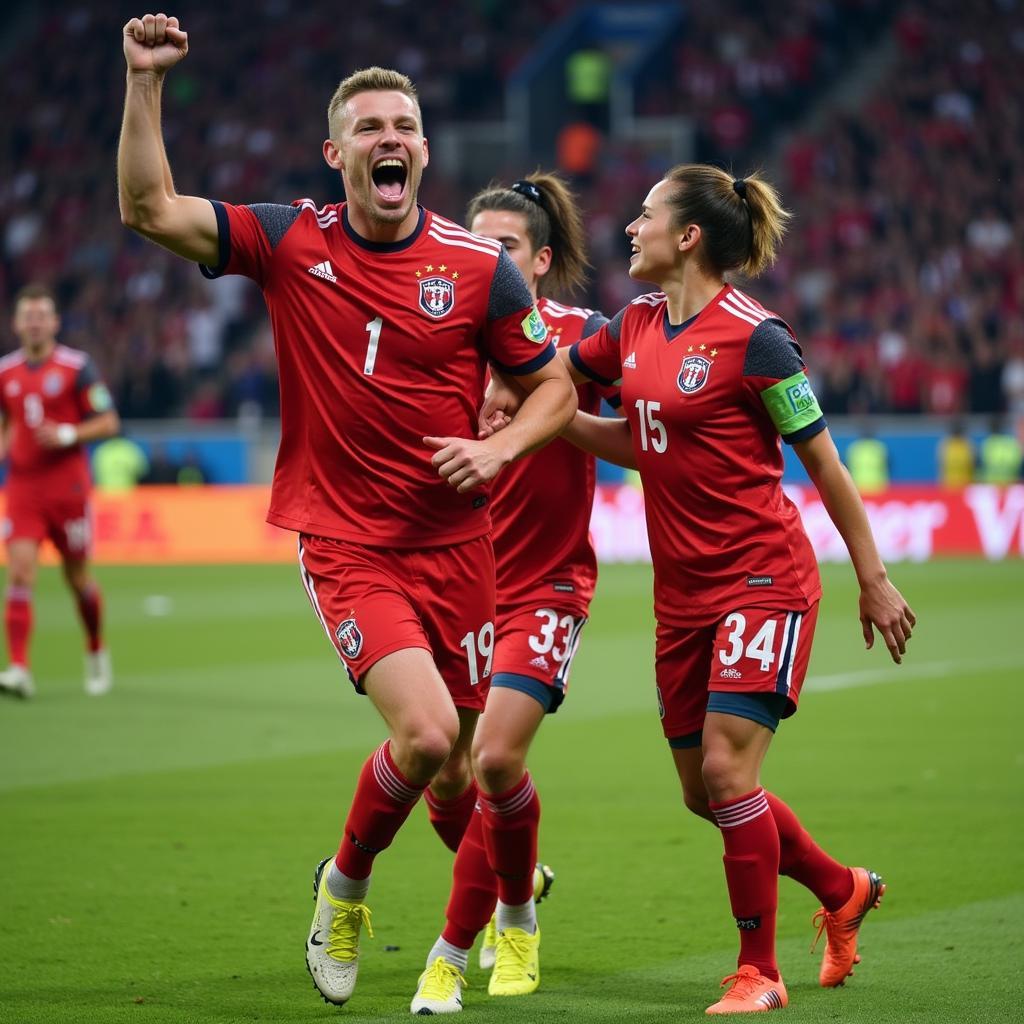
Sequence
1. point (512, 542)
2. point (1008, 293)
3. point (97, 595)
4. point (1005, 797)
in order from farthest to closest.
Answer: point (1008, 293), point (97, 595), point (1005, 797), point (512, 542)

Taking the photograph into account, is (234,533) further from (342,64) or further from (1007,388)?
(342,64)

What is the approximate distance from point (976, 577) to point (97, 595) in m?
11.1

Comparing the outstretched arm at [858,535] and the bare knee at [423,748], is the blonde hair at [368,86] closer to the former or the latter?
the outstretched arm at [858,535]

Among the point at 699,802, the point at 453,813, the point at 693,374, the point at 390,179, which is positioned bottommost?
the point at 453,813

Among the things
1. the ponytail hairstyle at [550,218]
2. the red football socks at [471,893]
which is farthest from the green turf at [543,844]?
the ponytail hairstyle at [550,218]

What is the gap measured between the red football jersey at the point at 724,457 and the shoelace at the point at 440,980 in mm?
1177

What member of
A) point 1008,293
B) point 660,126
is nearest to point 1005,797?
point 1008,293

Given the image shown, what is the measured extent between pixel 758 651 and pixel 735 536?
1.14 feet

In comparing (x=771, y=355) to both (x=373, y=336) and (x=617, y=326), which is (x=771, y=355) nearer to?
(x=617, y=326)

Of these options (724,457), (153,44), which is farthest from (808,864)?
(153,44)

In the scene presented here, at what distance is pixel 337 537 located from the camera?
4.97m

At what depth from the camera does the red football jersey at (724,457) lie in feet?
16.5

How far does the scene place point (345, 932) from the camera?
16.0 feet

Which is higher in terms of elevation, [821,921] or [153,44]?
[153,44]
